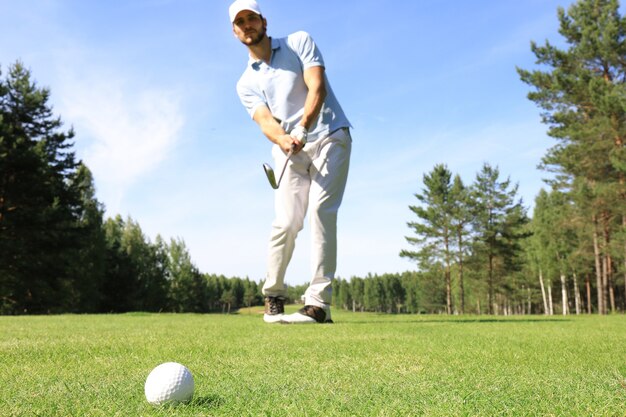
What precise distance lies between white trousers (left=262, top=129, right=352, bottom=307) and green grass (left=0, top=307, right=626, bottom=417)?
1900 mm

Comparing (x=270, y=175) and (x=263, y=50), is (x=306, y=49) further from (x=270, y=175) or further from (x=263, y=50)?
(x=270, y=175)

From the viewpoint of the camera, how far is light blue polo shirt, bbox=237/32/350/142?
5.46 metres

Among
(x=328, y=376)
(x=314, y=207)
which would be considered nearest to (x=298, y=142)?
(x=314, y=207)

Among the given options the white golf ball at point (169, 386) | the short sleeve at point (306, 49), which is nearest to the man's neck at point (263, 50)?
the short sleeve at point (306, 49)

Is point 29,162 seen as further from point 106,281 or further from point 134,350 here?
point 134,350

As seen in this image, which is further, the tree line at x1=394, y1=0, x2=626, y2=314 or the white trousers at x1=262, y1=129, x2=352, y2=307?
the tree line at x1=394, y1=0, x2=626, y2=314

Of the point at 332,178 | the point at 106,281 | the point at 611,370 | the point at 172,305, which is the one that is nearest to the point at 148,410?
the point at 611,370

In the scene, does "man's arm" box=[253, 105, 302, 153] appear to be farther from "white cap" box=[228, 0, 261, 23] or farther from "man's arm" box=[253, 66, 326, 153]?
"white cap" box=[228, 0, 261, 23]

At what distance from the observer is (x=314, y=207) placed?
17.7ft

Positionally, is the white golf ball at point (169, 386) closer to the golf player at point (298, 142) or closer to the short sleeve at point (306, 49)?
the golf player at point (298, 142)

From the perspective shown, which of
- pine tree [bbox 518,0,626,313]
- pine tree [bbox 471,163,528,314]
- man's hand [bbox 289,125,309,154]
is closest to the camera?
man's hand [bbox 289,125,309,154]

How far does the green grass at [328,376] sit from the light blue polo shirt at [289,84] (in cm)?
275

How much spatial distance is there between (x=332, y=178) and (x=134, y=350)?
2943 mm

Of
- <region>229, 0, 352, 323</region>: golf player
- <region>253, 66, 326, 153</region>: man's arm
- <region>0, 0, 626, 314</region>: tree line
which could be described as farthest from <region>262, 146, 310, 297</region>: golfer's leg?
<region>0, 0, 626, 314</region>: tree line
